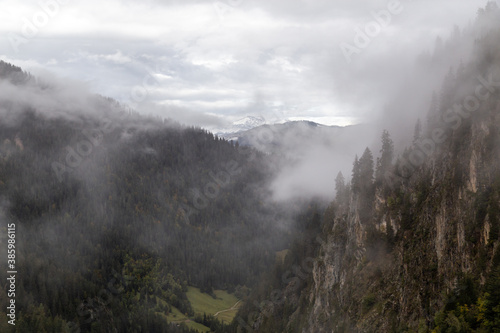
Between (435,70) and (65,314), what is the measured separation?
191 meters

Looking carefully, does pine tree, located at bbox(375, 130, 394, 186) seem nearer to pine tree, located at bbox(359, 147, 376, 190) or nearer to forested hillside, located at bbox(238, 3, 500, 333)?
forested hillside, located at bbox(238, 3, 500, 333)

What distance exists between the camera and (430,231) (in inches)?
2616

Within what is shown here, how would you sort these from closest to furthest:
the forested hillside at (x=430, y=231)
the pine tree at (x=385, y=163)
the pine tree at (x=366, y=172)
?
1. the forested hillside at (x=430, y=231)
2. the pine tree at (x=385, y=163)
3. the pine tree at (x=366, y=172)

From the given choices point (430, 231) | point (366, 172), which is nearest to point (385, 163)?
point (366, 172)

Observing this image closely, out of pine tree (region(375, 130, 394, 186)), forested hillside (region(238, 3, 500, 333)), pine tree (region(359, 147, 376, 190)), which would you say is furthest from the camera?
pine tree (region(359, 147, 376, 190))

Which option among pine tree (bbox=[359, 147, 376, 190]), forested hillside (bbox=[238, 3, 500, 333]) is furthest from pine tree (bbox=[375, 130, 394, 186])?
pine tree (bbox=[359, 147, 376, 190])

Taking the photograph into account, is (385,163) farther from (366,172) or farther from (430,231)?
(430,231)

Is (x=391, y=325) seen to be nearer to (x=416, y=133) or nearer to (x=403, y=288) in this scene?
(x=403, y=288)

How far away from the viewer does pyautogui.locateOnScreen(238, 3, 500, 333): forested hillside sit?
50625mm

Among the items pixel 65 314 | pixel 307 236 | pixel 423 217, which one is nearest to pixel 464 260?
pixel 423 217

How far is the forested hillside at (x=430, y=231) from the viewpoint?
50.6 metres

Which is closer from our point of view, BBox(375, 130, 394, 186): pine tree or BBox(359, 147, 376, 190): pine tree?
BBox(375, 130, 394, 186): pine tree

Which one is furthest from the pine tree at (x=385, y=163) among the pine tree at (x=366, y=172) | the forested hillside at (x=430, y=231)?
the pine tree at (x=366, y=172)

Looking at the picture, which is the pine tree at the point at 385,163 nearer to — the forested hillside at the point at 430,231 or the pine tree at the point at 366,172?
the forested hillside at the point at 430,231
